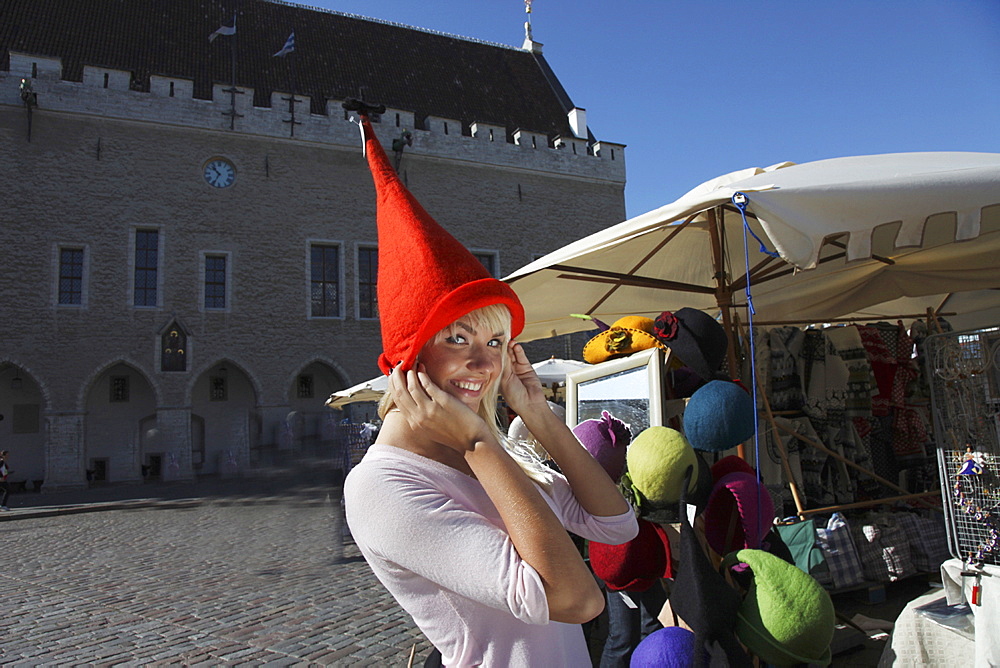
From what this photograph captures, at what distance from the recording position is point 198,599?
532 cm

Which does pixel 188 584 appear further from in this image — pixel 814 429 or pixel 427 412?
pixel 427 412

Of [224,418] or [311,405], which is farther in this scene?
[311,405]

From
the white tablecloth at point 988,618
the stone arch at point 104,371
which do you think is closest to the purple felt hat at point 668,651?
the white tablecloth at point 988,618

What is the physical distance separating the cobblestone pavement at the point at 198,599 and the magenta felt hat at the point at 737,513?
6.30 ft

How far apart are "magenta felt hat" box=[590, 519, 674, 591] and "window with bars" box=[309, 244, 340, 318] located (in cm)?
1822

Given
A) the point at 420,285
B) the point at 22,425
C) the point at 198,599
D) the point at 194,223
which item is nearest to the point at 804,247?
the point at 420,285

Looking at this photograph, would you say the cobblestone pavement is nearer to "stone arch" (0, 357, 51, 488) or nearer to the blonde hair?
the blonde hair

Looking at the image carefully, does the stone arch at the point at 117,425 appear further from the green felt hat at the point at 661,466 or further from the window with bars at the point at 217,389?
the green felt hat at the point at 661,466

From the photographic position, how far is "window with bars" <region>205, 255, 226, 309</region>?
721 inches

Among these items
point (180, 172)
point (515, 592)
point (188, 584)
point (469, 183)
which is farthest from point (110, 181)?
point (515, 592)

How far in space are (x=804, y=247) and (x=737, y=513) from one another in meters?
0.92

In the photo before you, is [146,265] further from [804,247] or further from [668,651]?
[668,651]

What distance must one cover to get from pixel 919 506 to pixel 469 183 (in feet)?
62.1

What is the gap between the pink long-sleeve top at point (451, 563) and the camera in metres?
0.97
